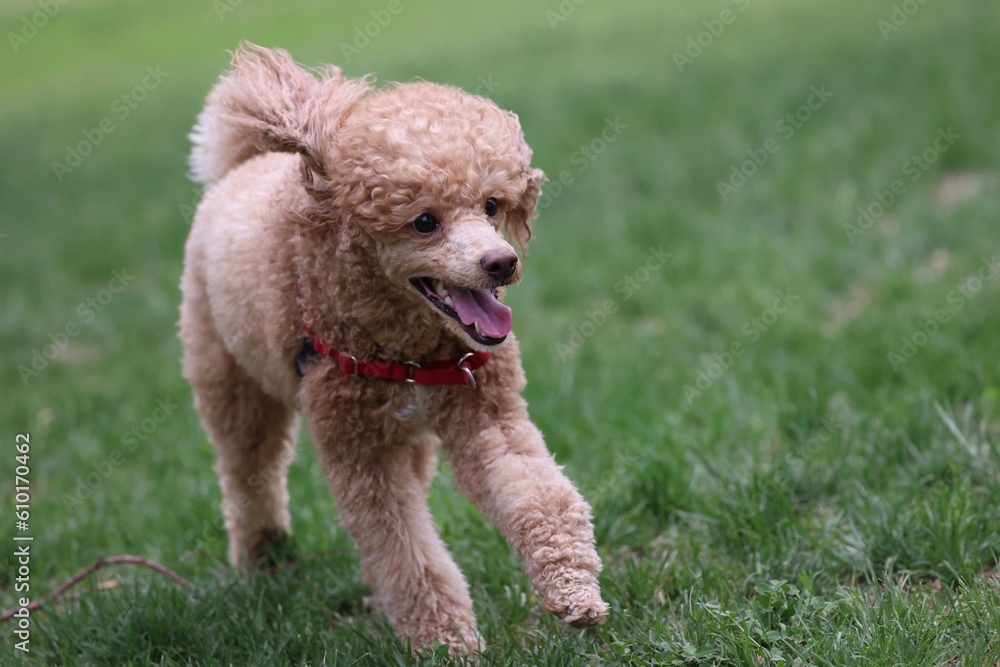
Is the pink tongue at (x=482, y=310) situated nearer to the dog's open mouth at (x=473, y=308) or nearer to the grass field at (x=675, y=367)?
the dog's open mouth at (x=473, y=308)

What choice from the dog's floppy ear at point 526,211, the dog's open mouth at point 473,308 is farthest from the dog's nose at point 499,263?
the dog's floppy ear at point 526,211

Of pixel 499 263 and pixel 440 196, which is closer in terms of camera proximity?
pixel 499 263

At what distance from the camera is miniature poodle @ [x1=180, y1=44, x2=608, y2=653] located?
8.75ft

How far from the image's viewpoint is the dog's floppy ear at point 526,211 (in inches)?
115

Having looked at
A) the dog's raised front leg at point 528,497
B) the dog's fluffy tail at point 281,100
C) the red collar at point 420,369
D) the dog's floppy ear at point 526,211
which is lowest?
the dog's raised front leg at point 528,497

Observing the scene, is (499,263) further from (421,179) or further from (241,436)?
(241,436)

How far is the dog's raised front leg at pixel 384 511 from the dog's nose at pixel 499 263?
1.76 feet

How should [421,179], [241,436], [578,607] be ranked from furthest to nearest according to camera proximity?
[241,436]
[421,179]
[578,607]

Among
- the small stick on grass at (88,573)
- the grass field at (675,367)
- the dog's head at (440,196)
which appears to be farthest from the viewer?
the small stick on grass at (88,573)

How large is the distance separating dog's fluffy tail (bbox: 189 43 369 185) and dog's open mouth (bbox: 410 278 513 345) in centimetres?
48

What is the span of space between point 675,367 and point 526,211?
2544 mm

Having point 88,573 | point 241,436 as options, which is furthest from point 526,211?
point 88,573

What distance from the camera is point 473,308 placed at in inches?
106

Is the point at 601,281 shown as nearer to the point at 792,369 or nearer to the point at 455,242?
the point at 792,369
